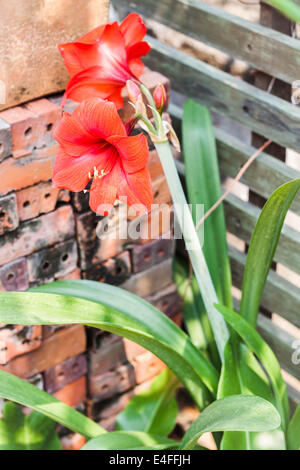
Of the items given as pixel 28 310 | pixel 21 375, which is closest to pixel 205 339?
pixel 21 375

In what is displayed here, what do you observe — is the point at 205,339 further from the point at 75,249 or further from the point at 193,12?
the point at 193,12

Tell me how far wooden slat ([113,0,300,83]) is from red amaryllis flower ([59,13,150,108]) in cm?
35

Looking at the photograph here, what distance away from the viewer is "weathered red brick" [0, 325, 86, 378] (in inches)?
64.9

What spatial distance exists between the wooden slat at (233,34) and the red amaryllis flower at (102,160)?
537 millimetres

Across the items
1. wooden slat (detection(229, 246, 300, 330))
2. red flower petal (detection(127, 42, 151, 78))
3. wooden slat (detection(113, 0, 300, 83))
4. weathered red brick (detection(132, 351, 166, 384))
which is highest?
wooden slat (detection(113, 0, 300, 83))

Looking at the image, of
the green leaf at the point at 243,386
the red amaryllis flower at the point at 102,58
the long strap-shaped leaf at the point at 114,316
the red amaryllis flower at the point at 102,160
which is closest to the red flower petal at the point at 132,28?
the red amaryllis flower at the point at 102,58

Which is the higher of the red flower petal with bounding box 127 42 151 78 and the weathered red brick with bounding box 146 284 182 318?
the red flower petal with bounding box 127 42 151 78

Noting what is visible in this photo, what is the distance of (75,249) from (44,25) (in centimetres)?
56

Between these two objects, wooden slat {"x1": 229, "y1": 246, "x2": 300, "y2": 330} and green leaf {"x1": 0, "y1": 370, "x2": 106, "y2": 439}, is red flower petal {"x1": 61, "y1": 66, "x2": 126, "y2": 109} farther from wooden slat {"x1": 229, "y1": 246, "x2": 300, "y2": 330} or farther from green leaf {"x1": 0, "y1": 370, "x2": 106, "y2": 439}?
wooden slat {"x1": 229, "y1": 246, "x2": 300, "y2": 330}

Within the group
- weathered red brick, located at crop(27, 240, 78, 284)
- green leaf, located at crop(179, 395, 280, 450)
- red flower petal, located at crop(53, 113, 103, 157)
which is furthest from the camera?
weathered red brick, located at crop(27, 240, 78, 284)

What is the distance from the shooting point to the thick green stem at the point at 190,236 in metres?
1.24

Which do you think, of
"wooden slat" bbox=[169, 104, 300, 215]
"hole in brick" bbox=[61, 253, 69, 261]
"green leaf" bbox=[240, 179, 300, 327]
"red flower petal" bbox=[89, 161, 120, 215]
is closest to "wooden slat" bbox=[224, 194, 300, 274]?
"wooden slat" bbox=[169, 104, 300, 215]

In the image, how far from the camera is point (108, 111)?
3.47 ft

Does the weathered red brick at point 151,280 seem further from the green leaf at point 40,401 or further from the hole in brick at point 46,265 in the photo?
the green leaf at point 40,401
